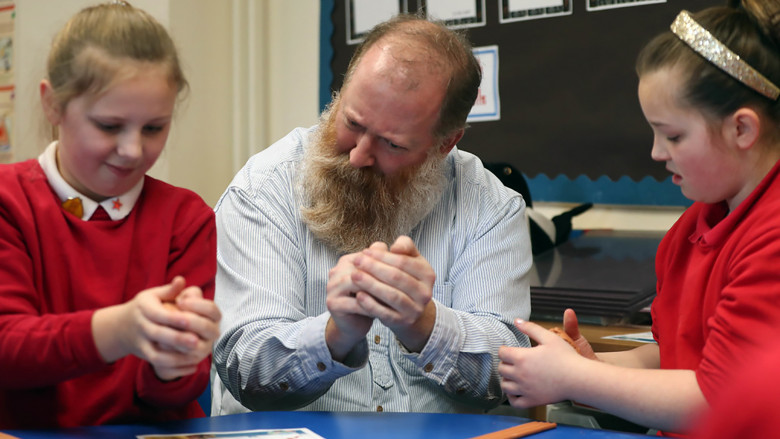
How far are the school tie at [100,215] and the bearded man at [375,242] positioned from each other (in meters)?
0.42

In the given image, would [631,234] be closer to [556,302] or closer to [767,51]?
[556,302]

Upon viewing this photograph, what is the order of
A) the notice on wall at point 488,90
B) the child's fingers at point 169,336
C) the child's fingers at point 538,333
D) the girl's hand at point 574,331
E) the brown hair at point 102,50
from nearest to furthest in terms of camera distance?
1. the child's fingers at point 169,336
2. the brown hair at point 102,50
3. the child's fingers at point 538,333
4. the girl's hand at point 574,331
5. the notice on wall at point 488,90

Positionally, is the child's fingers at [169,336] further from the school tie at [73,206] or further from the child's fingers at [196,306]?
the school tie at [73,206]

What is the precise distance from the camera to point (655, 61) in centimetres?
137

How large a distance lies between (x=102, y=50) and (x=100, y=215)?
10.2 inches

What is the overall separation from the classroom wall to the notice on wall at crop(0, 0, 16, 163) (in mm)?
50

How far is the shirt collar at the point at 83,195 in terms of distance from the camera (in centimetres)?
121

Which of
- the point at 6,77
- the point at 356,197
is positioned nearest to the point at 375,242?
the point at 356,197

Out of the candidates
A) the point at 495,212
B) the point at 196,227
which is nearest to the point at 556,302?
the point at 495,212

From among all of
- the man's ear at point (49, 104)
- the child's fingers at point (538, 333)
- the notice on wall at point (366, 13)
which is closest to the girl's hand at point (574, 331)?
the child's fingers at point (538, 333)

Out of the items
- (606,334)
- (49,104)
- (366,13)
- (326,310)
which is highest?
(366,13)

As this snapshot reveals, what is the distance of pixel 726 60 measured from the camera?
51.0 inches

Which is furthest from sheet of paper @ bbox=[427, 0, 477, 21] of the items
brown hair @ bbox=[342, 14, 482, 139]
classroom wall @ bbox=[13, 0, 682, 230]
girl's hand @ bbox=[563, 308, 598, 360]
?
girl's hand @ bbox=[563, 308, 598, 360]

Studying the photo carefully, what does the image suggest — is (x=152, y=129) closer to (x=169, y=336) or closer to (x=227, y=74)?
(x=169, y=336)
